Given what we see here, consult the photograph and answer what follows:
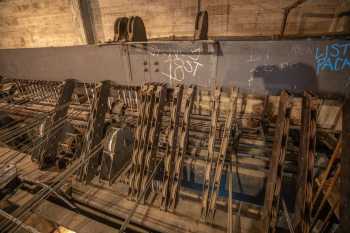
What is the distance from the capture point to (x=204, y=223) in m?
2.15

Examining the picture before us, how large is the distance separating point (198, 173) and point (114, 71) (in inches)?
143

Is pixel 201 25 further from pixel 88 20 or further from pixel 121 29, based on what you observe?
pixel 88 20

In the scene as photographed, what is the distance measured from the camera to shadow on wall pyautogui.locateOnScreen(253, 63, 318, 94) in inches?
132

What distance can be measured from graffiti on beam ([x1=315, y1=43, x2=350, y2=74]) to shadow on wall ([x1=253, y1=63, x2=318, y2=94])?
18cm

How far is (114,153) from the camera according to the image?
2.86 meters

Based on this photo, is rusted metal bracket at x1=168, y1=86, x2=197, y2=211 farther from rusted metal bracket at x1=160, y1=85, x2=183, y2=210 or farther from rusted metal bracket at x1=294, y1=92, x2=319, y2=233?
rusted metal bracket at x1=294, y1=92, x2=319, y2=233

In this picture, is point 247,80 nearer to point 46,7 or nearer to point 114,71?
point 114,71

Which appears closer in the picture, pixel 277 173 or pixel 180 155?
pixel 277 173

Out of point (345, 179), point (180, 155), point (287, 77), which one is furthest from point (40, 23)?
point (345, 179)

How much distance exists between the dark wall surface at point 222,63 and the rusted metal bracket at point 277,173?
1.48 meters

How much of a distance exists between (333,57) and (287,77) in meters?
0.77

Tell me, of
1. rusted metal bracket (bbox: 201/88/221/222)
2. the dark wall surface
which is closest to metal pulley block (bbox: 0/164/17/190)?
rusted metal bracket (bbox: 201/88/221/222)

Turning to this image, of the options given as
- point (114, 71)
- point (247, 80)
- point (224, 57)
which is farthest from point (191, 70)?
point (114, 71)

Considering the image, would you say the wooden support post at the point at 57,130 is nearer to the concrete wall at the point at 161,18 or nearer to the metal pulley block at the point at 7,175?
the metal pulley block at the point at 7,175
